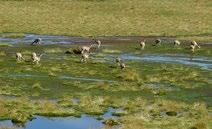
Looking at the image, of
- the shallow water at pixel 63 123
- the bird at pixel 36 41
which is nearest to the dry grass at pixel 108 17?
the bird at pixel 36 41

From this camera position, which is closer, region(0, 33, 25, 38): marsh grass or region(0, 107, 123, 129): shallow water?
region(0, 107, 123, 129): shallow water

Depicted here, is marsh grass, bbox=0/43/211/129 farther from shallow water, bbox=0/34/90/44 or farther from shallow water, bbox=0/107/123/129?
shallow water, bbox=0/34/90/44

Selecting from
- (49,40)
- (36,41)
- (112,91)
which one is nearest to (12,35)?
(49,40)

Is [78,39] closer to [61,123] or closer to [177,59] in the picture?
[177,59]

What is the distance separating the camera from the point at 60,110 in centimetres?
3372

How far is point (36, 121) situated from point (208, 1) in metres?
98.5

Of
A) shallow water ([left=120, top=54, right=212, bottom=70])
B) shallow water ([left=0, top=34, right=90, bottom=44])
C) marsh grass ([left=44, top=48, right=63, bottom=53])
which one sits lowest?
shallow water ([left=120, top=54, right=212, bottom=70])

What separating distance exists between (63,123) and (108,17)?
70.8m

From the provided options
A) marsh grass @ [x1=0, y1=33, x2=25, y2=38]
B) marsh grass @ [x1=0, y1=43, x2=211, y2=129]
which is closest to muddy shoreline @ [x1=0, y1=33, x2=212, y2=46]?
marsh grass @ [x1=0, y1=33, x2=25, y2=38]

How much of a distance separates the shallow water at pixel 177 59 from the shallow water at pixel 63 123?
24.0 metres

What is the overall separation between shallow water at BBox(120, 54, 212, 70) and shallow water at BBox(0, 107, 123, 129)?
23985 mm

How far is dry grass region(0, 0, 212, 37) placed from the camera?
292ft

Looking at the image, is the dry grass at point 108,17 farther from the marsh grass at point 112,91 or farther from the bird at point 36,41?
the marsh grass at point 112,91

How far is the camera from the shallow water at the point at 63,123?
30.3 metres
